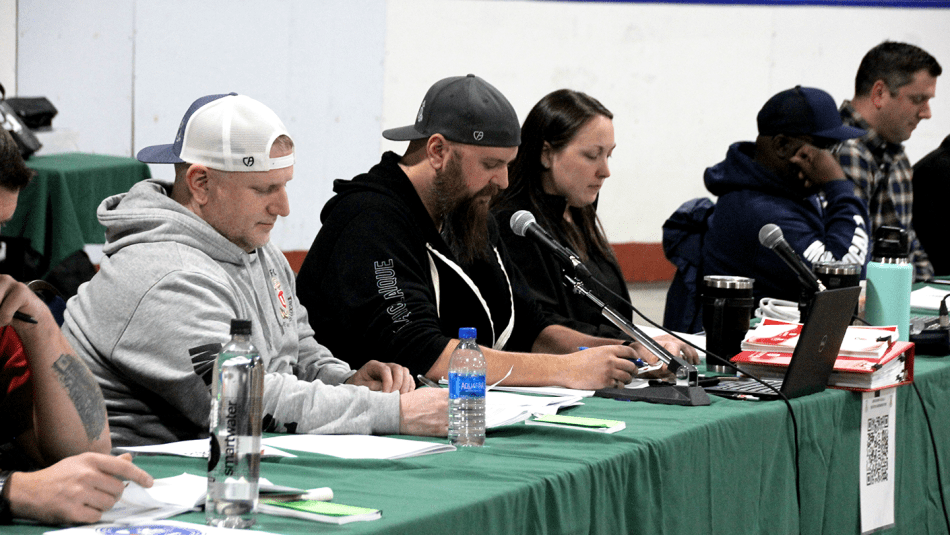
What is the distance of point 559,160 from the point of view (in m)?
3.07

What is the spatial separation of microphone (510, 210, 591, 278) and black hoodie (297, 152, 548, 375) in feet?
0.85

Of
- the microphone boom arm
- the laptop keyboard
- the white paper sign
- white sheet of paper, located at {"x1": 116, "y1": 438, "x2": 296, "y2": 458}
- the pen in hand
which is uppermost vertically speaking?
the microphone boom arm

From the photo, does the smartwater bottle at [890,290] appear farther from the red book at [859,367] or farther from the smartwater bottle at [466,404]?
the smartwater bottle at [466,404]

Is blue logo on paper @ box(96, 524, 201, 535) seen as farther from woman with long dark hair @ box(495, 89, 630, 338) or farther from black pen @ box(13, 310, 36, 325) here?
woman with long dark hair @ box(495, 89, 630, 338)

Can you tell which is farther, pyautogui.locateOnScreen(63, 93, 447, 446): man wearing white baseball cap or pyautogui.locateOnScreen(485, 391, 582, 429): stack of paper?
pyautogui.locateOnScreen(485, 391, 582, 429): stack of paper

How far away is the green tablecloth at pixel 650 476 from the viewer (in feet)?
4.48

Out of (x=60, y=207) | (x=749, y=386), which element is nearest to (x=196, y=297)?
(x=749, y=386)

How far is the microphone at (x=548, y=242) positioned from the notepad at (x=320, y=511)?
0.94 m

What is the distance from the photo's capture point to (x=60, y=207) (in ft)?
12.6

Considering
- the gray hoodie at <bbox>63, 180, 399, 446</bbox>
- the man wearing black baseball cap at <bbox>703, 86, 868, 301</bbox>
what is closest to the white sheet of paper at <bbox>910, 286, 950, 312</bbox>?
the man wearing black baseball cap at <bbox>703, 86, 868, 301</bbox>

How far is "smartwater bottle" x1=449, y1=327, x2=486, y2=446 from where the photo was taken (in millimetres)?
1681

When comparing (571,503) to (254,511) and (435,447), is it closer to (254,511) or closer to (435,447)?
(435,447)

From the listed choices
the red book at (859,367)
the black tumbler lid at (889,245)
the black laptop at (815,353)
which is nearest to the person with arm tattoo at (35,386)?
the black laptop at (815,353)

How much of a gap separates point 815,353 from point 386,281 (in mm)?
911
